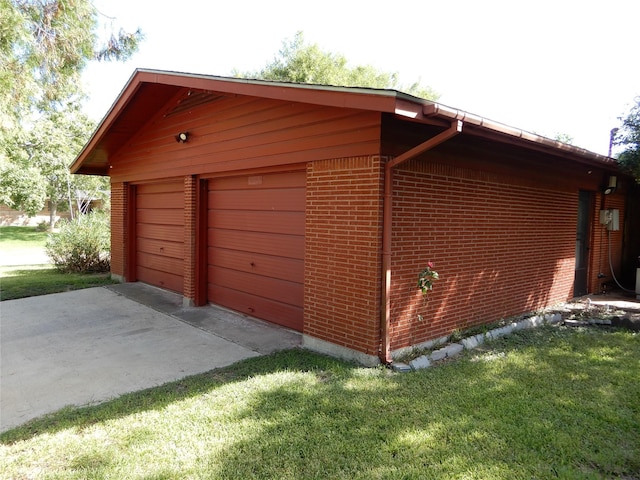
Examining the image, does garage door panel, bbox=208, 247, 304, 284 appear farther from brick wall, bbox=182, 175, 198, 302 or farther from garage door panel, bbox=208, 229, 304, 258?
brick wall, bbox=182, 175, 198, 302

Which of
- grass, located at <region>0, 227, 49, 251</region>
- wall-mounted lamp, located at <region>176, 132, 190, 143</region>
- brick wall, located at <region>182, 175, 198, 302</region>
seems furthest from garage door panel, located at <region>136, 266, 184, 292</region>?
grass, located at <region>0, 227, 49, 251</region>

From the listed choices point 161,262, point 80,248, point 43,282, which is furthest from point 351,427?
point 80,248

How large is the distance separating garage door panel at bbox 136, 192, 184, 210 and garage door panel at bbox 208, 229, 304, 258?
4.26 ft

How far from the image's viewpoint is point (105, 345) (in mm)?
5953

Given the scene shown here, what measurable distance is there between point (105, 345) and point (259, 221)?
2.82 m

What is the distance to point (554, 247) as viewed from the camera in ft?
27.1

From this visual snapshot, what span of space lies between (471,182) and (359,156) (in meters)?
2.01

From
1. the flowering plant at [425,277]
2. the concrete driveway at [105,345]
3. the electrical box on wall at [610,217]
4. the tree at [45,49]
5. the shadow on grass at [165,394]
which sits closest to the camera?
the shadow on grass at [165,394]

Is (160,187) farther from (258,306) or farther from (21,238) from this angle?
(21,238)

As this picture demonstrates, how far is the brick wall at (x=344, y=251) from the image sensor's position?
4852 millimetres

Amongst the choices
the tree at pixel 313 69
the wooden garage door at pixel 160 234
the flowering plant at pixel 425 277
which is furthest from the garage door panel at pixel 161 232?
the tree at pixel 313 69

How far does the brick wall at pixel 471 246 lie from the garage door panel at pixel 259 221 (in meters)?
1.72

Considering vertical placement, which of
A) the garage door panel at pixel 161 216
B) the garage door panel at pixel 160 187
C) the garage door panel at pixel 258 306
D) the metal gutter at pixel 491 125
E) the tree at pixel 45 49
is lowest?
the garage door panel at pixel 258 306

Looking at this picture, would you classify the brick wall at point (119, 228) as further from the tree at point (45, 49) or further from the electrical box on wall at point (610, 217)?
the electrical box on wall at point (610, 217)
